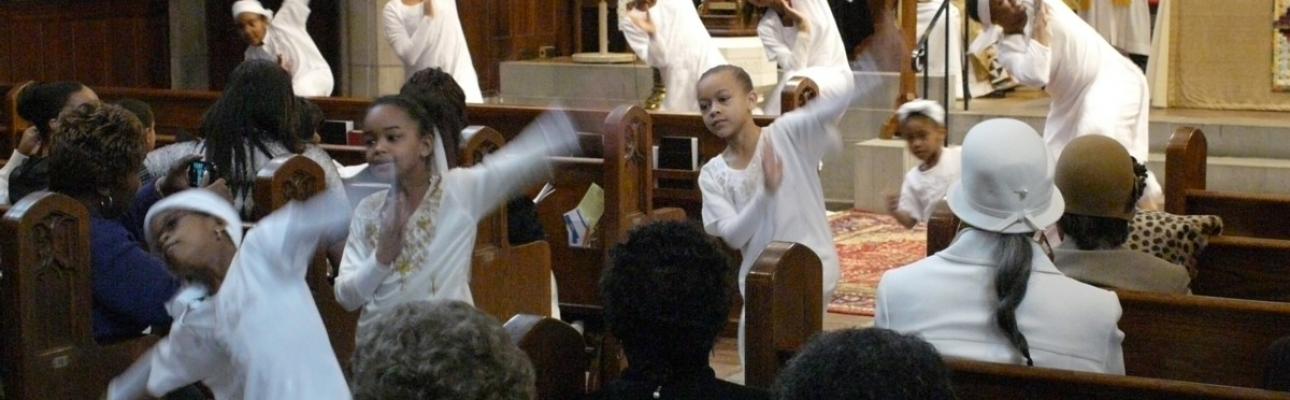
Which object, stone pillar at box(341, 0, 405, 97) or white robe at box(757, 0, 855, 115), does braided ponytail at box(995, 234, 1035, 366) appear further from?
stone pillar at box(341, 0, 405, 97)

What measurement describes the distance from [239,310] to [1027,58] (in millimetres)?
4305

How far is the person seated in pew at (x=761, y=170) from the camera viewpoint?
14.0 ft

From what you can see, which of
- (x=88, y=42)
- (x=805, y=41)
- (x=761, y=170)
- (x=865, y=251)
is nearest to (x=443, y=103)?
(x=761, y=170)

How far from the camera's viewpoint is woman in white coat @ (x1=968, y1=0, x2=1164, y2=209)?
6539 mm

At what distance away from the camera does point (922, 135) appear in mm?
4543

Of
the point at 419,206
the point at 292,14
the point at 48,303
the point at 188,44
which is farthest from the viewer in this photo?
the point at 188,44

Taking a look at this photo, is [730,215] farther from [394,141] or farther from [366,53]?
[366,53]

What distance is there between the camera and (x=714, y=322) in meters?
2.58

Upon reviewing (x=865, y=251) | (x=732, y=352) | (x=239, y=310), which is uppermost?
(x=239, y=310)

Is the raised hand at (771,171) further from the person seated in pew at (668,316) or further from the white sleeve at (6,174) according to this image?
the white sleeve at (6,174)

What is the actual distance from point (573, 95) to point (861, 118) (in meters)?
2.56

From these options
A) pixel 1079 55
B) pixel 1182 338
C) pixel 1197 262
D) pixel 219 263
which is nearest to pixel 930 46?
pixel 1079 55

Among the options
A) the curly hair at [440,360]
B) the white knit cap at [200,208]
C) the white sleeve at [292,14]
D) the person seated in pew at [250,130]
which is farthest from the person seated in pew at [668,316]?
the white sleeve at [292,14]

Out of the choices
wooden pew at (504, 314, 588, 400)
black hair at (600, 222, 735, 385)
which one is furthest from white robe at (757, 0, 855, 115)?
black hair at (600, 222, 735, 385)
